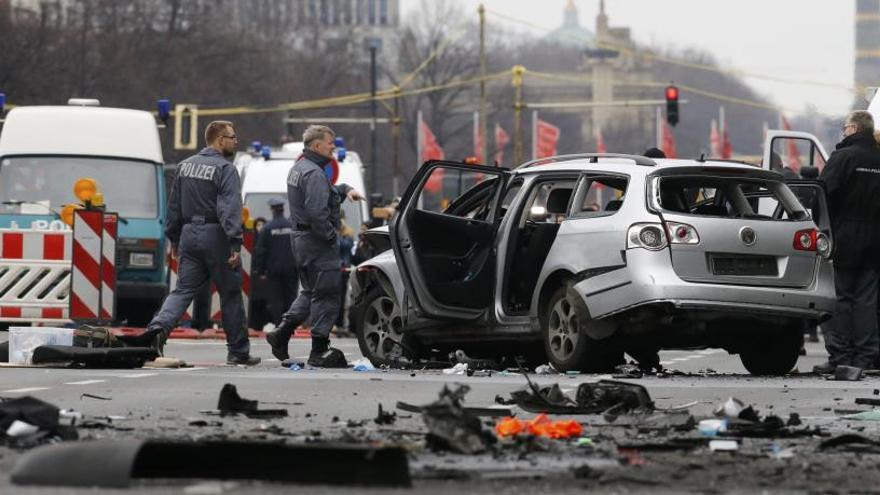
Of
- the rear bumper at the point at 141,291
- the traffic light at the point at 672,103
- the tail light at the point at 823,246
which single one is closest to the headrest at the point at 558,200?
the tail light at the point at 823,246

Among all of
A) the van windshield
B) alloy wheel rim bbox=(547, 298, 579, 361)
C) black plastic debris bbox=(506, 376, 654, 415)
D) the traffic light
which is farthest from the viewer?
the traffic light

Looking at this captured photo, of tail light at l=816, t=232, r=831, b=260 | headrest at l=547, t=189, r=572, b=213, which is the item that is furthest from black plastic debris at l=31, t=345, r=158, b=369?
tail light at l=816, t=232, r=831, b=260

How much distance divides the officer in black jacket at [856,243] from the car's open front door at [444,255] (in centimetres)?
244

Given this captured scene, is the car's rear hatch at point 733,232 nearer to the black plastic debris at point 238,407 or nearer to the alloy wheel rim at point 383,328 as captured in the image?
the alloy wheel rim at point 383,328

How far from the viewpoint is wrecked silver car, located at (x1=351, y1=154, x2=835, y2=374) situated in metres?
14.8

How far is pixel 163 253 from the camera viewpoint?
2706 cm

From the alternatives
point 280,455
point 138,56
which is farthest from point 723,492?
point 138,56

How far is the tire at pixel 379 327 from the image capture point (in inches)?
657

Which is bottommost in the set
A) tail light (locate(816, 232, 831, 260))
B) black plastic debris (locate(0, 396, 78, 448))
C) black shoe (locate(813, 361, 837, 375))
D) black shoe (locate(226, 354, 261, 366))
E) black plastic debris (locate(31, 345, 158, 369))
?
black shoe (locate(226, 354, 261, 366))

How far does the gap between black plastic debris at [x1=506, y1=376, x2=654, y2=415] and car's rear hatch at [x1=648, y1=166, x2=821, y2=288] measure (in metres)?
3.58

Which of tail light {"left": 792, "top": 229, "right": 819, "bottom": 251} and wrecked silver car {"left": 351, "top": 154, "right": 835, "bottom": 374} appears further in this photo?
tail light {"left": 792, "top": 229, "right": 819, "bottom": 251}

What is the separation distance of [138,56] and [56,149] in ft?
147

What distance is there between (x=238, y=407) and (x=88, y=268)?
11.0m

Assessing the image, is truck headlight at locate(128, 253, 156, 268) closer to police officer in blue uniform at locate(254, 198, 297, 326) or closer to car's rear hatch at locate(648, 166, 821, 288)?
police officer in blue uniform at locate(254, 198, 297, 326)
